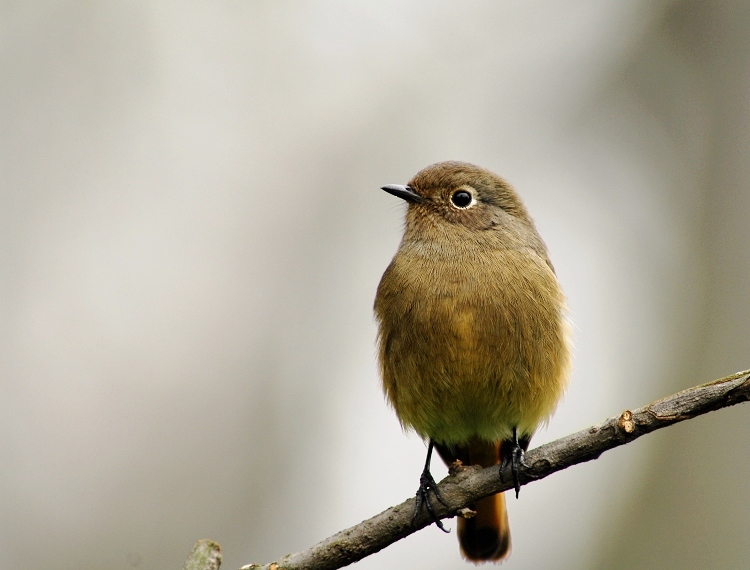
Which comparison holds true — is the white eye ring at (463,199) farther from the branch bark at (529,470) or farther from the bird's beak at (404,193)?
the branch bark at (529,470)

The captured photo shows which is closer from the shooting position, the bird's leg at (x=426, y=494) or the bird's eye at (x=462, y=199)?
the bird's leg at (x=426, y=494)

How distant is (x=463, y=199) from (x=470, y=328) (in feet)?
4.03

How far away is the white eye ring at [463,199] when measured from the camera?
18.5 feet

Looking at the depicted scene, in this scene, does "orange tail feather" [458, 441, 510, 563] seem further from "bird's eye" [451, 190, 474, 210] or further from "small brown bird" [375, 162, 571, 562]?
"bird's eye" [451, 190, 474, 210]

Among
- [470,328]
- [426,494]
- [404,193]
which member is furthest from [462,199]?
[426,494]

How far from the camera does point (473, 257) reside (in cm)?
514

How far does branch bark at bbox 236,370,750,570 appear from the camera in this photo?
10.7ft

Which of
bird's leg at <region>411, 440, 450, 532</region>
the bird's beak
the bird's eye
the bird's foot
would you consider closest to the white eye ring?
the bird's eye

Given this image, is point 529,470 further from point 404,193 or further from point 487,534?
point 404,193

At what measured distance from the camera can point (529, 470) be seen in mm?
3887

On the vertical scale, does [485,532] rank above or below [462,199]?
below

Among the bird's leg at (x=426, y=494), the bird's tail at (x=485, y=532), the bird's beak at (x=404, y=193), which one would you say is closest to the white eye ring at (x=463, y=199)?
the bird's beak at (x=404, y=193)

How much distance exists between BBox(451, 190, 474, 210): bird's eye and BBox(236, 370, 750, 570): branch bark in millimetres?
1999

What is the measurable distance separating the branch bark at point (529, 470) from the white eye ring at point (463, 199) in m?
1.99
